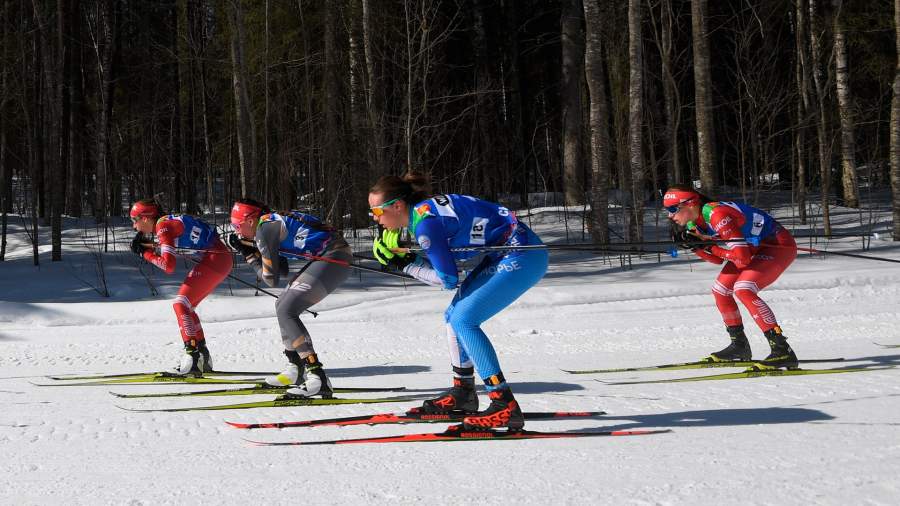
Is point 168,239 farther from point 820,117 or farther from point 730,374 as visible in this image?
point 820,117

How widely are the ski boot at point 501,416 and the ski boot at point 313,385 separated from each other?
1.67m

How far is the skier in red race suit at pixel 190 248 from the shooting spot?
780cm

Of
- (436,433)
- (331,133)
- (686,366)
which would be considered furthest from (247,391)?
(331,133)

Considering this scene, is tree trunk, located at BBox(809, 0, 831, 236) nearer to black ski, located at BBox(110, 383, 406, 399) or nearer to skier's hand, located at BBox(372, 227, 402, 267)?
black ski, located at BBox(110, 383, 406, 399)

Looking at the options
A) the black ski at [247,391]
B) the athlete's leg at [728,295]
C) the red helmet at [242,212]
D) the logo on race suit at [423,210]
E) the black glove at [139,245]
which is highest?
the red helmet at [242,212]

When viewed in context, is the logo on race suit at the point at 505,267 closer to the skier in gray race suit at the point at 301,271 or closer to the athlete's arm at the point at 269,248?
the skier in gray race suit at the point at 301,271

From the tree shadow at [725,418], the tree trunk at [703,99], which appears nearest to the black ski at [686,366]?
the tree shadow at [725,418]

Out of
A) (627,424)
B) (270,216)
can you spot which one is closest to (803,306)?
(627,424)

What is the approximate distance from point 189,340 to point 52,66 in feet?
36.8

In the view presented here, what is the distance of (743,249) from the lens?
745cm

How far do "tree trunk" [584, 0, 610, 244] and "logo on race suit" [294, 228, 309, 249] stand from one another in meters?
9.48

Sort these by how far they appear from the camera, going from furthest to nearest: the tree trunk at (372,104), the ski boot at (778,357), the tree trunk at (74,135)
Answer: the tree trunk at (74,135), the tree trunk at (372,104), the ski boot at (778,357)

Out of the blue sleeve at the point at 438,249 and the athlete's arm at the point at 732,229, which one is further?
the athlete's arm at the point at 732,229

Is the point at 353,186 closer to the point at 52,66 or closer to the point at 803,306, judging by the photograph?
the point at 52,66
